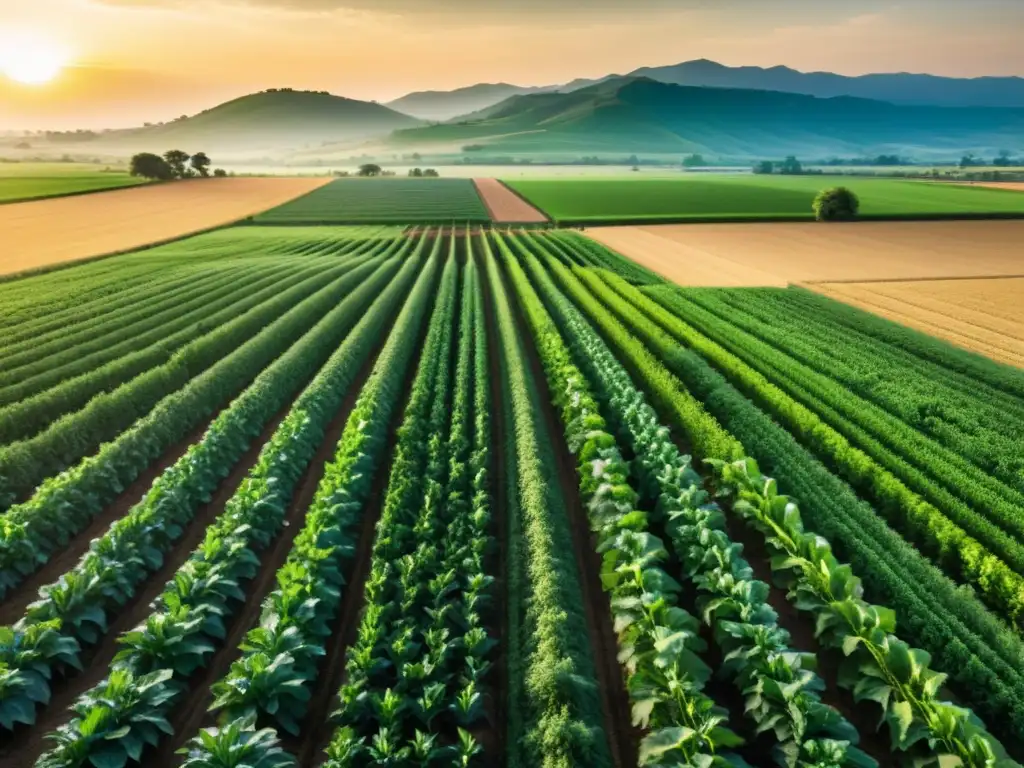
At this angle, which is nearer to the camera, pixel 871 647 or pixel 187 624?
Result: pixel 871 647

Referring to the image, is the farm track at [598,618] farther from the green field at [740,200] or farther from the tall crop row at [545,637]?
the green field at [740,200]

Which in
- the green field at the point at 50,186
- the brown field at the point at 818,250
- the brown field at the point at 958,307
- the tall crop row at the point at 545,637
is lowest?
the tall crop row at the point at 545,637

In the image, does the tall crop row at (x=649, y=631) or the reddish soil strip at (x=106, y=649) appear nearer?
the tall crop row at (x=649, y=631)

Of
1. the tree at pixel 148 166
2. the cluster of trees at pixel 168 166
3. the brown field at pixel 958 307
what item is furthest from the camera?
the cluster of trees at pixel 168 166

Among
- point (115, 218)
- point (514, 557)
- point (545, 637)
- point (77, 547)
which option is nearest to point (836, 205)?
point (514, 557)

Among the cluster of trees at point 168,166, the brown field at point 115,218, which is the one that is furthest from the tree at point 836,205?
the cluster of trees at point 168,166

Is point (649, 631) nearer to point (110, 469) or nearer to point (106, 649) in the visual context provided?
point (106, 649)

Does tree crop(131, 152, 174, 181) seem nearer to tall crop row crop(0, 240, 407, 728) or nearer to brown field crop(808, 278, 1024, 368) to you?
tall crop row crop(0, 240, 407, 728)

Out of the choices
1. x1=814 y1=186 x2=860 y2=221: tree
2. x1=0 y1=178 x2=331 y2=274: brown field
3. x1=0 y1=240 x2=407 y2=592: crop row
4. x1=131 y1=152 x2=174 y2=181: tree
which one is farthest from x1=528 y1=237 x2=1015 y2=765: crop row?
x1=131 y1=152 x2=174 y2=181: tree
